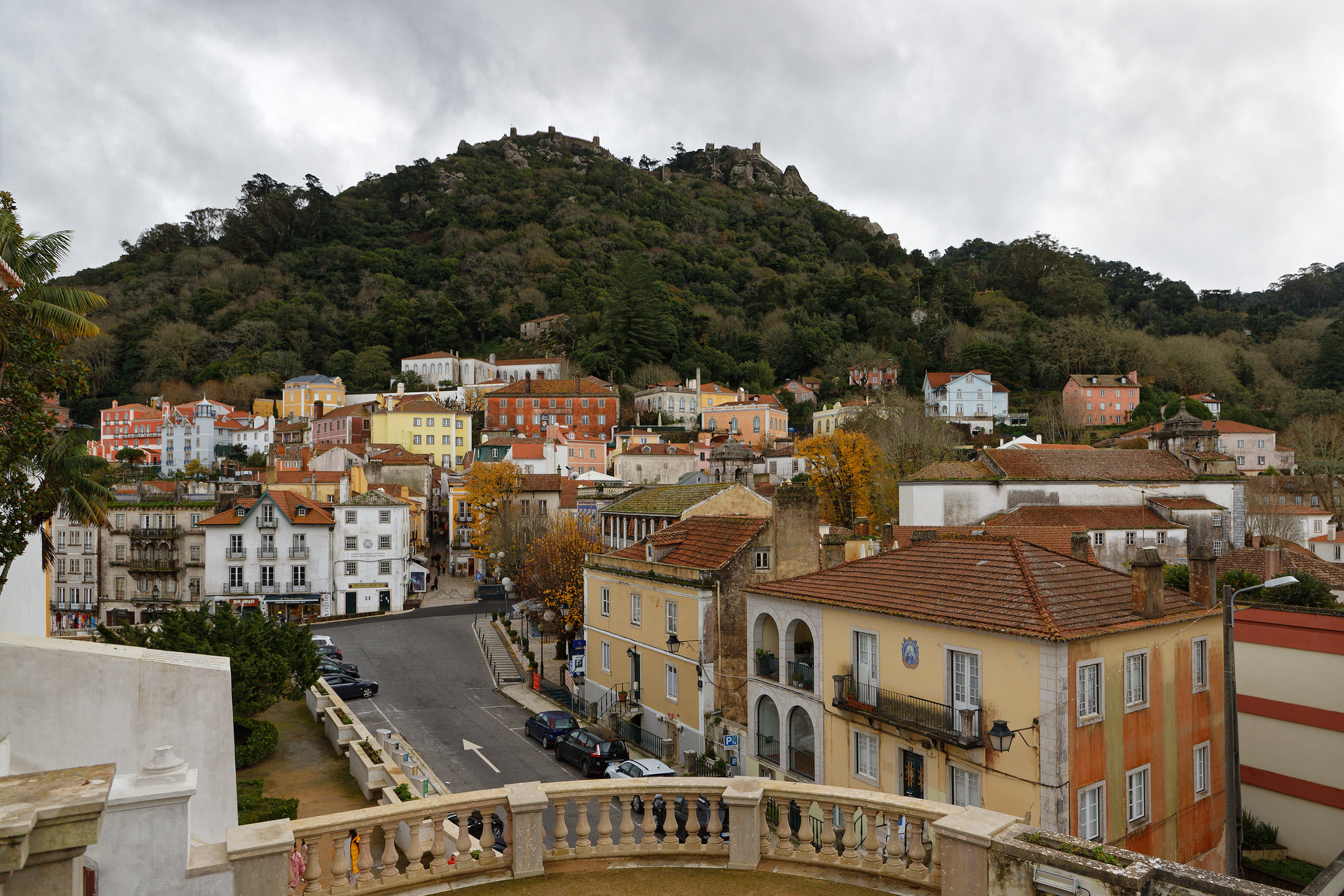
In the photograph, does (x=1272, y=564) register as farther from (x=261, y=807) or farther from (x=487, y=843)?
(x=261, y=807)

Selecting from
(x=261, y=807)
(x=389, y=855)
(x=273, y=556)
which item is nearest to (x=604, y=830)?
(x=389, y=855)

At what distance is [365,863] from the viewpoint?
746 cm

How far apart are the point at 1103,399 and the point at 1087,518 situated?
196 ft

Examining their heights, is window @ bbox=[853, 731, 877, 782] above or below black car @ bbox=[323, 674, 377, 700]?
above

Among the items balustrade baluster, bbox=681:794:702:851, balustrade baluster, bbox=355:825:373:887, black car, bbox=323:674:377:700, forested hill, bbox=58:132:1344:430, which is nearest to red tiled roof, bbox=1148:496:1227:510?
black car, bbox=323:674:377:700

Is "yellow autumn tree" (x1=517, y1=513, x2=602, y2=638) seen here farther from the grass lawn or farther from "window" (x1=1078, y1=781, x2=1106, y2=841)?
"window" (x1=1078, y1=781, x2=1106, y2=841)

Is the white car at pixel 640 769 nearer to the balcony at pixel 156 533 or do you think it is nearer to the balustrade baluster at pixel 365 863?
the balustrade baluster at pixel 365 863

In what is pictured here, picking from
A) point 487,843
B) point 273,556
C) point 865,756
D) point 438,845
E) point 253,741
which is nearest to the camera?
point 438,845

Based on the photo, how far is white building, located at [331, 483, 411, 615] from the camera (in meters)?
50.3

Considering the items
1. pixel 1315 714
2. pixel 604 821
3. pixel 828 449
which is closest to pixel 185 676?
pixel 604 821

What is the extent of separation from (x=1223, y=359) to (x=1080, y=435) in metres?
31.2

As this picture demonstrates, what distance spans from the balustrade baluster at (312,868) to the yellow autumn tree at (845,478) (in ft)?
167

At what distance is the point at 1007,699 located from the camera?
51.1 ft

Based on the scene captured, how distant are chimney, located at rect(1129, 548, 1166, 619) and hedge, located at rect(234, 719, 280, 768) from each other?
19.7 metres
